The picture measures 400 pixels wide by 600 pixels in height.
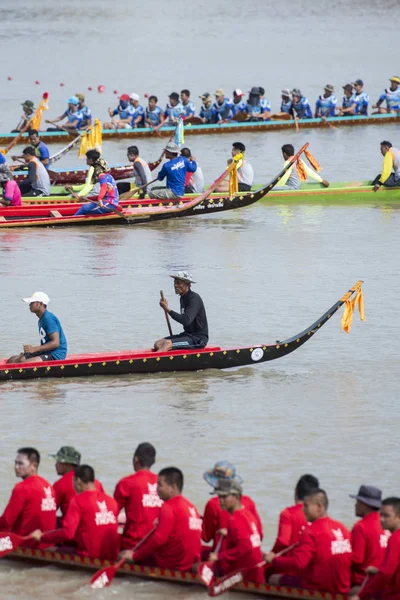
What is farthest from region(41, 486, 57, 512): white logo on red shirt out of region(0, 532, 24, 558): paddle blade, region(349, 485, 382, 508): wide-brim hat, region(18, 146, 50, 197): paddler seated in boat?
region(18, 146, 50, 197): paddler seated in boat

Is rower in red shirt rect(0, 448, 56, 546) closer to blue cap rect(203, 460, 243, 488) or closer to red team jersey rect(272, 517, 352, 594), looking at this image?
blue cap rect(203, 460, 243, 488)

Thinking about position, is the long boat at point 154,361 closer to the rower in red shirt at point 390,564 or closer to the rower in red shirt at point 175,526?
the rower in red shirt at point 175,526

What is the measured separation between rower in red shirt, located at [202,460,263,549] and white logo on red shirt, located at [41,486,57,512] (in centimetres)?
105

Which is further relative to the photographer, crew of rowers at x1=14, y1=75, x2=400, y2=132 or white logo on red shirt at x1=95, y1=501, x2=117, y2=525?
crew of rowers at x1=14, y1=75, x2=400, y2=132


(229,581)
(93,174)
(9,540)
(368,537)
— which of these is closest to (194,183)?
(93,174)

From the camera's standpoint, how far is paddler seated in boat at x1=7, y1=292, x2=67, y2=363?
40.5 ft

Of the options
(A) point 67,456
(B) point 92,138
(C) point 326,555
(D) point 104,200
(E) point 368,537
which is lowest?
(C) point 326,555

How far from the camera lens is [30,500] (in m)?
8.69

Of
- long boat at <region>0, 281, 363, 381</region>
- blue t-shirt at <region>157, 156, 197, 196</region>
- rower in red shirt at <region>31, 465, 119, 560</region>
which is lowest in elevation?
rower in red shirt at <region>31, 465, 119, 560</region>

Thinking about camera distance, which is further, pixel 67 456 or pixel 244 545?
pixel 67 456

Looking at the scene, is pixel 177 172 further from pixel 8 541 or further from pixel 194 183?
pixel 8 541

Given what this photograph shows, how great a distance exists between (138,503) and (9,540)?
3.02ft

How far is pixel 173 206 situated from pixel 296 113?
37.7ft

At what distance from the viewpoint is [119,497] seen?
8.66 metres
